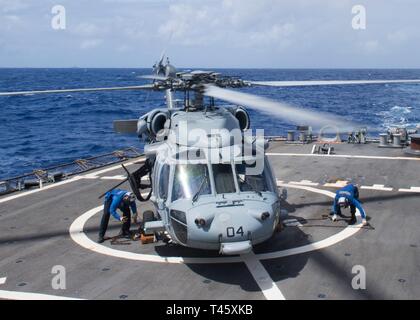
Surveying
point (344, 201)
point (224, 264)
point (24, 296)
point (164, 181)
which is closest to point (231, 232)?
point (224, 264)

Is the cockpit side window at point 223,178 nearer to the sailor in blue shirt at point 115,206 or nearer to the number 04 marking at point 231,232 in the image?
the number 04 marking at point 231,232

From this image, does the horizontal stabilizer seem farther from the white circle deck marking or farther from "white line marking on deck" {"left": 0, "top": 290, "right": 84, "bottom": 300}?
"white line marking on deck" {"left": 0, "top": 290, "right": 84, "bottom": 300}

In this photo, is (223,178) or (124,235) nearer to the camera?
(223,178)

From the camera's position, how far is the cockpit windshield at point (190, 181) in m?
11.2

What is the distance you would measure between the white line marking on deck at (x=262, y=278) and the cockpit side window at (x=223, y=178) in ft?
6.81

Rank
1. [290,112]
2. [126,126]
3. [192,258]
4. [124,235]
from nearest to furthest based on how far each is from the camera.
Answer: [290,112], [192,258], [124,235], [126,126]

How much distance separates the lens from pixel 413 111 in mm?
71188

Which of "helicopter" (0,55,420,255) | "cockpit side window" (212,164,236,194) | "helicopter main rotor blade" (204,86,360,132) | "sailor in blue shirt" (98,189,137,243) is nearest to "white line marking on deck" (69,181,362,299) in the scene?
"sailor in blue shirt" (98,189,137,243)

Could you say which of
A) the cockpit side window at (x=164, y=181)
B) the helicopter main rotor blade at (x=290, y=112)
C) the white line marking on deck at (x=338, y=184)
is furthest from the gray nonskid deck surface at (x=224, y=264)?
the helicopter main rotor blade at (x=290, y=112)

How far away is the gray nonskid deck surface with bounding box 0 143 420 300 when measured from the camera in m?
10.4

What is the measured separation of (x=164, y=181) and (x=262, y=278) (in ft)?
11.9

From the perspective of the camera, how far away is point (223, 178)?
1136 centimetres

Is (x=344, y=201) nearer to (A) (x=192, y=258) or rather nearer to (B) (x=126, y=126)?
(A) (x=192, y=258)

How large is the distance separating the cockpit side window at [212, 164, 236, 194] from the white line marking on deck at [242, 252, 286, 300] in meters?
2.08
